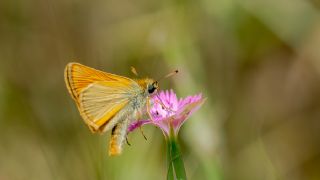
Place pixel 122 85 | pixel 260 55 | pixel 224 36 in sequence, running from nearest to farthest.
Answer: pixel 122 85 < pixel 224 36 < pixel 260 55

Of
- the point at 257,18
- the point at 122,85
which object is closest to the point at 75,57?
the point at 257,18

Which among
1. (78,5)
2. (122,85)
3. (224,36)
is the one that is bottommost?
(122,85)

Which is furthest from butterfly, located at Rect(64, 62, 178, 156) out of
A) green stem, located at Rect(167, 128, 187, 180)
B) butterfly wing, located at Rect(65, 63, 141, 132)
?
green stem, located at Rect(167, 128, 187, 180)

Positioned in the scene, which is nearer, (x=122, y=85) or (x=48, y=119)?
(x=122, y=85)

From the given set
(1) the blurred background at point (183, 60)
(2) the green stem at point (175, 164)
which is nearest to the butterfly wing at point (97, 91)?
(2) the green stem at point (175, 164)

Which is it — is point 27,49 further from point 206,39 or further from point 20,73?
point 206,39

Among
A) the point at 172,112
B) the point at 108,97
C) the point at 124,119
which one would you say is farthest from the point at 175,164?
the point at 108,97
